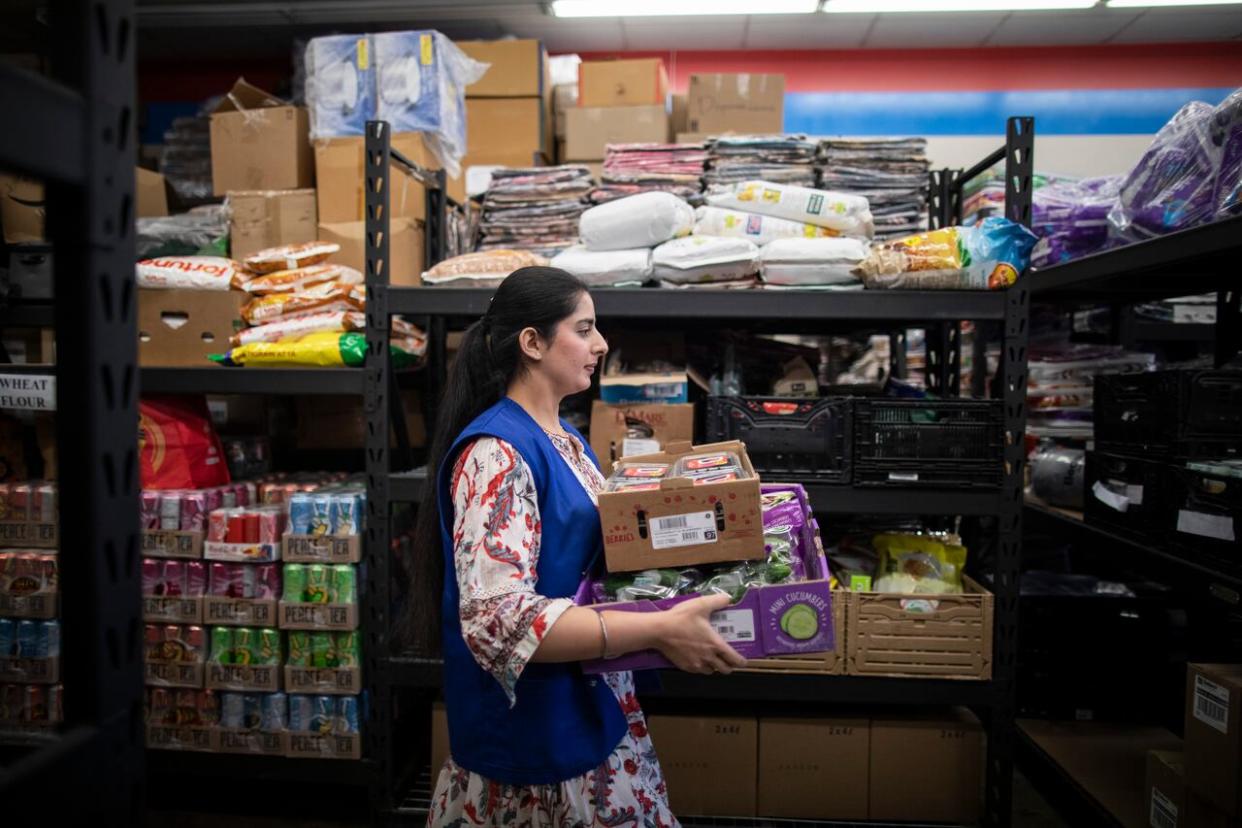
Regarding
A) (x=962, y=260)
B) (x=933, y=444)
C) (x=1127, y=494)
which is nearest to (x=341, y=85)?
(x=962, y=260)

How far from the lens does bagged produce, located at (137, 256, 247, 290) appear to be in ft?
8.27

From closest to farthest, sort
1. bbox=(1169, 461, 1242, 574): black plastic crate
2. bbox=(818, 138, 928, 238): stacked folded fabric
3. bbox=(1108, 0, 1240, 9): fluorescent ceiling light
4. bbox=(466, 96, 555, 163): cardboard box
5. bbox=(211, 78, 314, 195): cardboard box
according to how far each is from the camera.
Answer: bbox=(1169, 461, 1242, 574): black plastic crate < bbox=(818, 138, 928, 238): stacked folded fabric < bbox=(211, 78, 314, 195): cardboard box < bbox=(466, 96, 555, 163): cardboard box < bbox=(1108, 0, 1240, 9): fluorescent ceiling light

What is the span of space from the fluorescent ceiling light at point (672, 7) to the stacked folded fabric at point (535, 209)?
1658 millimetres

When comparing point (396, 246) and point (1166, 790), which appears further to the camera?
point (396, 246)

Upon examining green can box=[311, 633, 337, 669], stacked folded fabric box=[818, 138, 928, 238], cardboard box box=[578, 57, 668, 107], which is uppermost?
cardboard box box=[578, 57, 668, 107]

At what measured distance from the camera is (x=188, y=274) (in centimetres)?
254

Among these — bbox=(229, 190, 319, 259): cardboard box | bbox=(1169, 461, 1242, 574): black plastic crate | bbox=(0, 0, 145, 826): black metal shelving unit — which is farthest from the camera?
bbox=(229, 190, 319, 259): cardboard box

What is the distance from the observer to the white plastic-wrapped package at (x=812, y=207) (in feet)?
7.98

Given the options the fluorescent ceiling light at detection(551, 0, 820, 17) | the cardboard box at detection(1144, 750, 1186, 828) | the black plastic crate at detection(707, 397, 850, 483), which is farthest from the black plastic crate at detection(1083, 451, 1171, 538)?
the fluorescent ceiling light at detection(551, 0, 820, 17)

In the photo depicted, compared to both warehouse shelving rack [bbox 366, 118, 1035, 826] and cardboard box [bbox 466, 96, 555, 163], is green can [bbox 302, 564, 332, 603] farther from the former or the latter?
cardboard box [bbox 466, 96, 555, 163]

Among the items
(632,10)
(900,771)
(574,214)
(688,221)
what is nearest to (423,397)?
(574,214)

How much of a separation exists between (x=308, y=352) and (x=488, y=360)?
1196 mm

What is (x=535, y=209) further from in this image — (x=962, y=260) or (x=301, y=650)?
(x=301, y=650)

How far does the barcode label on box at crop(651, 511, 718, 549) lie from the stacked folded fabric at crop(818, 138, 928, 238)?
1964 millimetres
